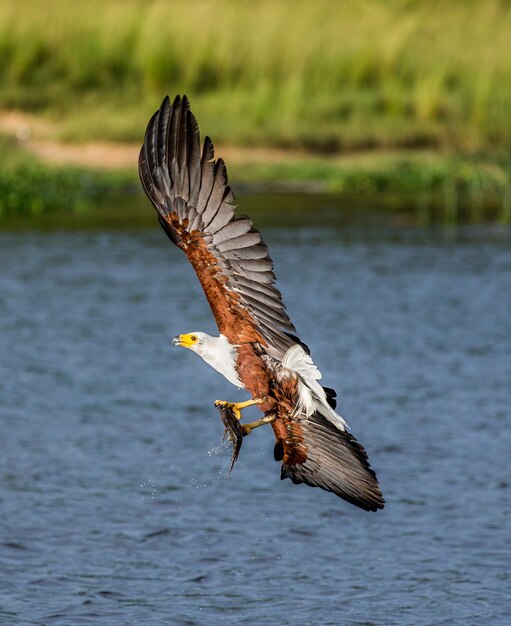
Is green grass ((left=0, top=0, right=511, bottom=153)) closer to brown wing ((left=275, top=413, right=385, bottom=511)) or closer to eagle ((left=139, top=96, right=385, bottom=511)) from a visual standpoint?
eagle ((left=139, top=96, right=385, bottom=511))

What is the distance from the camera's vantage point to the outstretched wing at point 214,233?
18.4 feet

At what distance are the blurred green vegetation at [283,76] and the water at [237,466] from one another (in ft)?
26.2

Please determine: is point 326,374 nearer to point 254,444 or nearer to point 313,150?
point 254,444

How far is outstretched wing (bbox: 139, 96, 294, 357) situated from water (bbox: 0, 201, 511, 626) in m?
1.50

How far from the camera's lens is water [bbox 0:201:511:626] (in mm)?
6820

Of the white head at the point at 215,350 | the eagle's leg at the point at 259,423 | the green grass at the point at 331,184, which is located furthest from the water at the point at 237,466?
the green grass at the point at 331,184

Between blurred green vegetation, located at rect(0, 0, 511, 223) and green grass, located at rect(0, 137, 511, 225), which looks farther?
blurred green vegetation, located at rect(0, 0, 511, 223)

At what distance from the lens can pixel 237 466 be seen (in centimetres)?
877

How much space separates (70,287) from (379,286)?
2.75 metres

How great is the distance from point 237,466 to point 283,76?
16.4m

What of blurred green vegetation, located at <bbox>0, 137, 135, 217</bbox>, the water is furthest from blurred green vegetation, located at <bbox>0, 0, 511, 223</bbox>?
the water

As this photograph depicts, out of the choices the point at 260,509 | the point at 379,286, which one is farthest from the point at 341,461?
the point at 379,286

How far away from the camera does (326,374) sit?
423 inches

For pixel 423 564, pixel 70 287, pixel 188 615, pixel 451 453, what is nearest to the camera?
pixel 188 615
